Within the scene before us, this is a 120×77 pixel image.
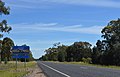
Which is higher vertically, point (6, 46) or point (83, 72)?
point (6, 46)

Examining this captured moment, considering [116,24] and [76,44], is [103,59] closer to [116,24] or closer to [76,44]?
[116,24]

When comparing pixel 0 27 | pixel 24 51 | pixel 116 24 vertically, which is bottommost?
pixel 24 51

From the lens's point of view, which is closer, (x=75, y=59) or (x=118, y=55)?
(x=118, y=55)

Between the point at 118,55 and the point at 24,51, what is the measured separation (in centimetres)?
5731

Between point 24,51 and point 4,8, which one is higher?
point 4,8

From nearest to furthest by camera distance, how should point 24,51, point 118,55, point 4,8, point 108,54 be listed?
point 24,51, point 4,8, point 118,55, point 108,54

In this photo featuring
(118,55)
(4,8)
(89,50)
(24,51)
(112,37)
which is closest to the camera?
(24,51)

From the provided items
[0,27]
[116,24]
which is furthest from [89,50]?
[0,27]

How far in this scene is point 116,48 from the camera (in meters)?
104

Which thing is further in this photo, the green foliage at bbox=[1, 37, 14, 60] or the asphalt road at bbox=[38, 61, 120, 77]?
the green foliage at bbox=[1, 37, 14, 60]

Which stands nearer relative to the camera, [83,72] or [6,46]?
[83,72]

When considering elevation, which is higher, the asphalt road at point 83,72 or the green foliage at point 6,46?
the green foliage at point 6,46

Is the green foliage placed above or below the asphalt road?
above

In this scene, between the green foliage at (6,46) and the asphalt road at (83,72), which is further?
the green foliage at (6,46)
